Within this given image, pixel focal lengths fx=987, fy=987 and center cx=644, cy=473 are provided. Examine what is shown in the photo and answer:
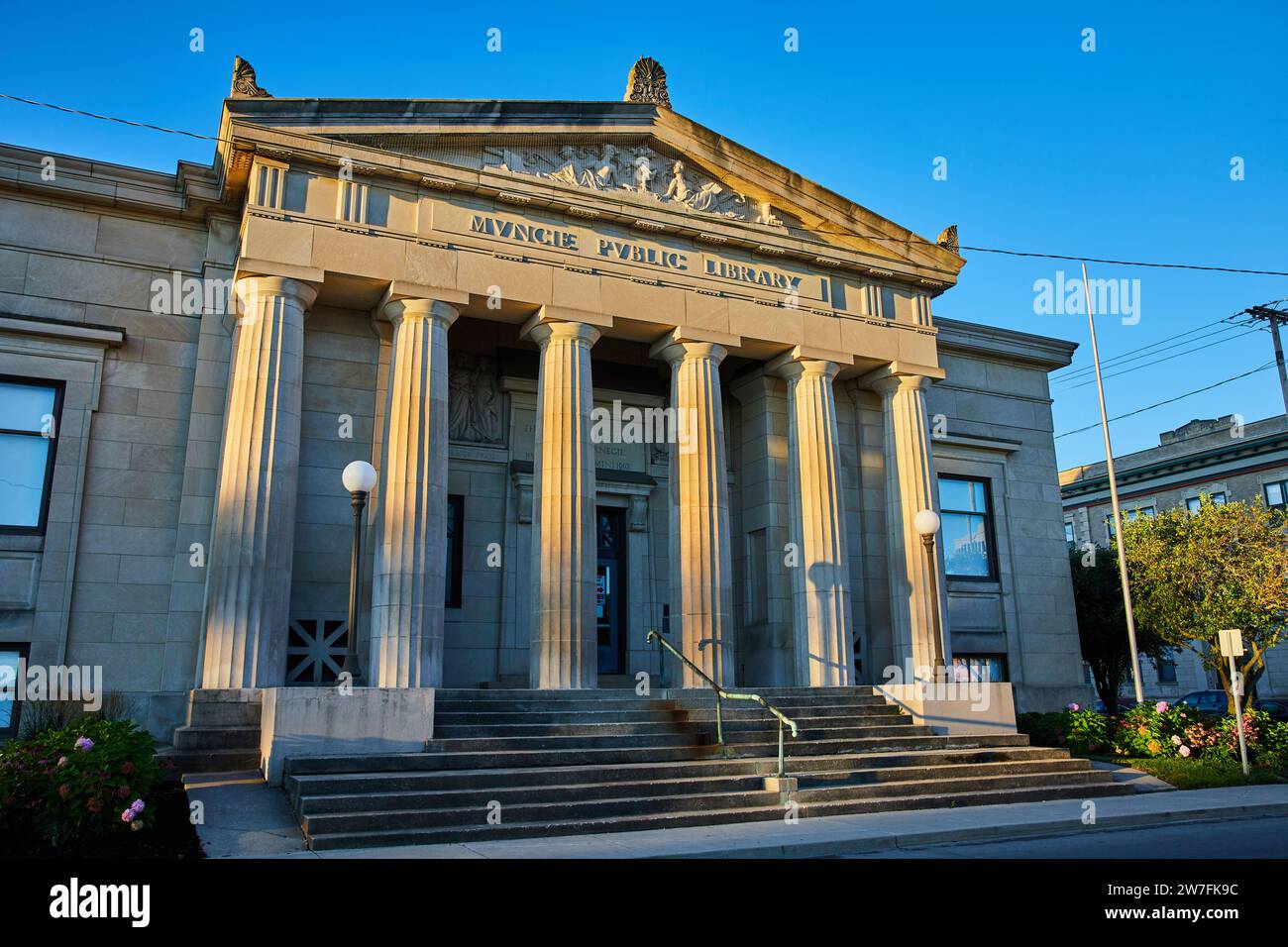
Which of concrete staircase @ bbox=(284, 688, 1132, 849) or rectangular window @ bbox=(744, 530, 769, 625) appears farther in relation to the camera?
rectangular window @ bbox=(744, 530, 769, 625)

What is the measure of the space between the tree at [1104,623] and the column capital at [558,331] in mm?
18970

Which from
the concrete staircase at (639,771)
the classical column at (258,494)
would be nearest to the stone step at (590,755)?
the concrete staircase at (639,771)

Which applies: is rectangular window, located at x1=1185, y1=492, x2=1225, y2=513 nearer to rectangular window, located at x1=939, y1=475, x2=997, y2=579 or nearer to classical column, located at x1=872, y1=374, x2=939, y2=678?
rectangular window, located at x1=939, y1=475, x2=997, y2=579

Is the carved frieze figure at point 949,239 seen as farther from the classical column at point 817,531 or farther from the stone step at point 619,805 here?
the stone step at point 619,805

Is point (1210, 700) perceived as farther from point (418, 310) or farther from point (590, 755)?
point (418, 310)

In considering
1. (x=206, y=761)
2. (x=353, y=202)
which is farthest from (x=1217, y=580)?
(x=206, y=761)

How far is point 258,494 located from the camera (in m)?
15.2

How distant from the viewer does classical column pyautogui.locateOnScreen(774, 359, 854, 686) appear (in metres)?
19.0

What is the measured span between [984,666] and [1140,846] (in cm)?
1299

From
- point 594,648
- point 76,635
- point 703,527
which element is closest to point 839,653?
point 703,527

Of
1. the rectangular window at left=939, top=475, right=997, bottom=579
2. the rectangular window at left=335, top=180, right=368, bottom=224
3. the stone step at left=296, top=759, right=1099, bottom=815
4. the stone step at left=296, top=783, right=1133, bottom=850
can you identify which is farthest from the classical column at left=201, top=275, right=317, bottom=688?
the rectangular window at left=939, top=475, right=997, bottom=579

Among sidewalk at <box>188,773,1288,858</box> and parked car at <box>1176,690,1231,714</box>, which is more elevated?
parked car at <box>1176,690,1231,714</box>

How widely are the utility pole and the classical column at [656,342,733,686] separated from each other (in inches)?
1210

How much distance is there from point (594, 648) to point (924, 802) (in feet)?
19.4
